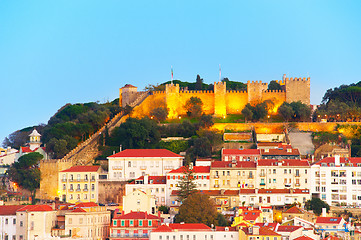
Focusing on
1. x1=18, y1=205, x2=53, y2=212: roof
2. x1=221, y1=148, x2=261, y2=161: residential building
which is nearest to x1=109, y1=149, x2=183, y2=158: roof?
x1=221, y1=148, x2=261, y2=161: residential building

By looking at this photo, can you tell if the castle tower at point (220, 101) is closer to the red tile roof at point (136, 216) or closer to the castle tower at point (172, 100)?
the castle tower at point (172, 100)

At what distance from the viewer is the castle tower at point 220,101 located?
282ft

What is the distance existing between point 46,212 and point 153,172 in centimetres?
1292

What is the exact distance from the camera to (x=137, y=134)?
245 feet

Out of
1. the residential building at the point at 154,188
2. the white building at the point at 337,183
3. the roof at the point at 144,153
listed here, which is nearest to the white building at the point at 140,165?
the roof at the point at 144,153

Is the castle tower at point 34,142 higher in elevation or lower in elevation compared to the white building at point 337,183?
higher

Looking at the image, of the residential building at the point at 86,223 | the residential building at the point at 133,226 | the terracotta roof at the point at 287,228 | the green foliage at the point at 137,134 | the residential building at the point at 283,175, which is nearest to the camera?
the terracotta roof at the point at 287,228

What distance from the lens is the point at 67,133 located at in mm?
79250

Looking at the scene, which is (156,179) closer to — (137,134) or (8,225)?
(137,134)

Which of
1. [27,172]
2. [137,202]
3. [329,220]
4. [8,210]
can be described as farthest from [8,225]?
[329,220]

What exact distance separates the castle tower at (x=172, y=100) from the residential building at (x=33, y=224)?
29258mm

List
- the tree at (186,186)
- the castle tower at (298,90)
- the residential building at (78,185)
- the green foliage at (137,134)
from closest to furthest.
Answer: the tree at (186,186) < the residential building at (78,185) < the green foliage at (137,134) < the castle tower at (298,90)

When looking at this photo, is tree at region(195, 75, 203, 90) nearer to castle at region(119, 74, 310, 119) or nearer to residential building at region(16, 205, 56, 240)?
castle at region(119, 74, 310, 119)

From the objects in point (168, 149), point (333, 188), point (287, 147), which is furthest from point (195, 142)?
point (333, 188)
